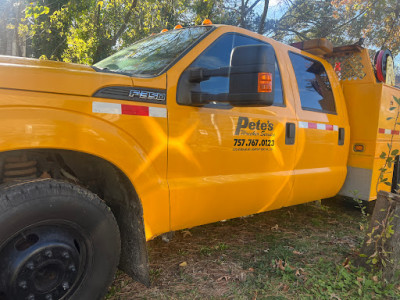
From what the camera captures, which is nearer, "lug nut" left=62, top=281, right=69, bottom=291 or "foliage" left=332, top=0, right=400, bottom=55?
"lug nut" left=62, top=281, right=69, bottom=291

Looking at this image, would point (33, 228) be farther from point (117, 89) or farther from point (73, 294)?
point (117, 89)

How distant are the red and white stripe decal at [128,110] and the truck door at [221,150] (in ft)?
0.29

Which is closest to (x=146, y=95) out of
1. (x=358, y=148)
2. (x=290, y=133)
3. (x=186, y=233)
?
(x=290, y=133)

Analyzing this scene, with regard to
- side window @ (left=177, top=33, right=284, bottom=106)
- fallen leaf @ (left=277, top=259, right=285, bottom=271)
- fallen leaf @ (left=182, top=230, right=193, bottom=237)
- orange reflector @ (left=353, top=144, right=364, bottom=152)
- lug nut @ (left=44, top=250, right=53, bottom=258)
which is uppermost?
side window @ (left=177, top=33, right=284, bottom=106)

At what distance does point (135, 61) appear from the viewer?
278 centimetres

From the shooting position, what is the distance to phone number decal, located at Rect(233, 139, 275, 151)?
269 cm

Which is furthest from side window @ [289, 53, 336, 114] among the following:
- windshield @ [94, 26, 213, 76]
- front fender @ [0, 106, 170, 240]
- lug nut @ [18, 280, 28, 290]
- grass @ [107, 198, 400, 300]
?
lug nut @ [18, 280, 28, 290]

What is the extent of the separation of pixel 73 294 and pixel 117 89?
4.05 feet

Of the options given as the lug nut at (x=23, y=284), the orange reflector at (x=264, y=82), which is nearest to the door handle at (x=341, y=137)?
the orange reflector at (x=264, y=82)

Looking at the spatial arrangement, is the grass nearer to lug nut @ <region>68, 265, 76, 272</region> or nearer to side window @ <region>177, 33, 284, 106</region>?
lug nut @ <region>68, 265, 76, 272</region>

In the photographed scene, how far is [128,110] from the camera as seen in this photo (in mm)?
2064

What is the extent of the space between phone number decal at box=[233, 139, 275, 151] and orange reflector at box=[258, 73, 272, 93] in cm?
66

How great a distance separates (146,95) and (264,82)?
753mm

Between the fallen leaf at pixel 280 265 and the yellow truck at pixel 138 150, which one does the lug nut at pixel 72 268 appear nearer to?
the yellow truck at pixel 138 150
